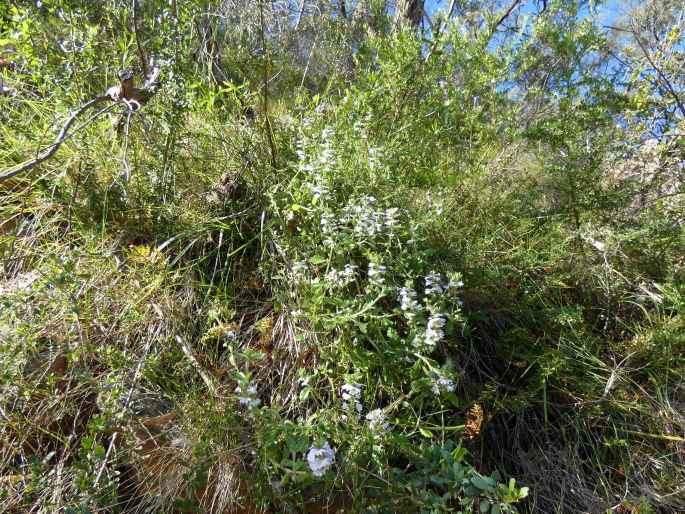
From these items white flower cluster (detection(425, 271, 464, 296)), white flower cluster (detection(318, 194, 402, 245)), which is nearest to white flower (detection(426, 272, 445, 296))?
white flower cluster (detection(425, 271, 464, 296))

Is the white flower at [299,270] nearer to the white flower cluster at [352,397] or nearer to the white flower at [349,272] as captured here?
the white flower at [349,272]

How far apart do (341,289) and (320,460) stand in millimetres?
606

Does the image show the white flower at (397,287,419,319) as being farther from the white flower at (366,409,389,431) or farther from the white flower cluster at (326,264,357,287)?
the white flower at (366,409,389,431)

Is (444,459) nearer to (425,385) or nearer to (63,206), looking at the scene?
(425,385)

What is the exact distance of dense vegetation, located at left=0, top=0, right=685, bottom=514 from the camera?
120cm

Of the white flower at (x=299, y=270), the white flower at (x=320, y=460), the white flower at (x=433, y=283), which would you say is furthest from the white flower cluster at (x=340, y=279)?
the white flower at (x=320, y=460)

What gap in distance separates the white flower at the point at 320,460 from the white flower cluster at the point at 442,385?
37 centimetres

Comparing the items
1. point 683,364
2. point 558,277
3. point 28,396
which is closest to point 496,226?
point 558,277

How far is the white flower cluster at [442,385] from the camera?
1.24m

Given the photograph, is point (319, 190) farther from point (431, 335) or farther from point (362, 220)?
point (431, 335)

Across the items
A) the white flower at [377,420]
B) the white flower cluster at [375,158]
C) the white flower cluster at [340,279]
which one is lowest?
the white flower at [377,420]

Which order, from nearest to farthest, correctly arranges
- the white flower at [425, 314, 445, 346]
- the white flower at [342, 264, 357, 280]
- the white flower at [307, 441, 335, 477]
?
the white flower at [307, 441, 335, 477] → the white flower at [425, 314, 445, 346] → the white flower at [342, 264, 357, 280]

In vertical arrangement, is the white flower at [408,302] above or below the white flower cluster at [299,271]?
above

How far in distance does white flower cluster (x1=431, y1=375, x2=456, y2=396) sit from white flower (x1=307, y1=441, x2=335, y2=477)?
1.21 feet
